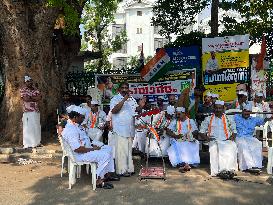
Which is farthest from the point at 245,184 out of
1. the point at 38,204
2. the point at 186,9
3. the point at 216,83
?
the point at 186,9

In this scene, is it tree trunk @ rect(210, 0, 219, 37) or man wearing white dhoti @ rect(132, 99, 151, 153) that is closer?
man wearing white dhoti @ rect(132, 99, 151, 153)

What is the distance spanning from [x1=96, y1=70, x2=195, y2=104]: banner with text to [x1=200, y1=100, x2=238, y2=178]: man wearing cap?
296 centimetres

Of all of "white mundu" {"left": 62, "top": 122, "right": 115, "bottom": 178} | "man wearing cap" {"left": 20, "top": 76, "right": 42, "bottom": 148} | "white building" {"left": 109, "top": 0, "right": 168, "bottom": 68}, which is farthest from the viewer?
"white building" {"left": 109, "top": 0, "right": 168, "bottom": 68}

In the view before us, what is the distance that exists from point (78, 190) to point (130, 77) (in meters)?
5.43

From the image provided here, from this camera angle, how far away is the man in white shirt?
44.8ft

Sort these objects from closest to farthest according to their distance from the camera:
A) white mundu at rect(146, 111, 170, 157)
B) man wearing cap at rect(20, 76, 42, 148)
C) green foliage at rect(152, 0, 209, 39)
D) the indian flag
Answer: white mundu at rect(146, 111, 170, 157), man wearing cap at rect(20, 76, 42, 148), the indian flag, green foliage at rect(152, 0, 209, 39)

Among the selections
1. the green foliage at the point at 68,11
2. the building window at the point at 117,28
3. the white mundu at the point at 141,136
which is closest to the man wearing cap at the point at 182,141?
the white mundu at the point at 141,136

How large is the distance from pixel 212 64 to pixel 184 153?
5519 mm

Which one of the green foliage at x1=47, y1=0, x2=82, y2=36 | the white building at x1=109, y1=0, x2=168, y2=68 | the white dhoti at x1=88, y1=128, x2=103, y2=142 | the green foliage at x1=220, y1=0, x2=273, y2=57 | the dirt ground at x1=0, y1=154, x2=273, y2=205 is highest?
the white building at x1=109, y1=0, x2=168, y2=68

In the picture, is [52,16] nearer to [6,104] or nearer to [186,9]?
[6,104]

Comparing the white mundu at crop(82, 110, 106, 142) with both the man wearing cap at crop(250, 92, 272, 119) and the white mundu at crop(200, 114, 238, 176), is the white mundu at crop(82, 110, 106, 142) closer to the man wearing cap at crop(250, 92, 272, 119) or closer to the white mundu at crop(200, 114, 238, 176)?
the white mundu at crop(200, 114, 238, 176)

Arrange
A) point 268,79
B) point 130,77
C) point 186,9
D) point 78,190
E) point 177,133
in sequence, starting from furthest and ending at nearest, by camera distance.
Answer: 1. point 186,9
2. point 268,79
3. point 130,77
4. point 177,133
5. point 78,190

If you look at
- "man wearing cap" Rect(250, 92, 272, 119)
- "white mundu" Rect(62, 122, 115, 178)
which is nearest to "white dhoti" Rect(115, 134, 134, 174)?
"white mundu" Rect(62, 122, 115, 178)

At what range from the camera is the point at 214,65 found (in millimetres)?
13680
